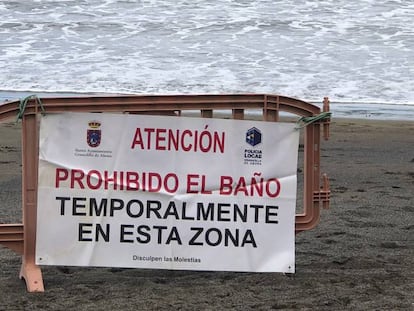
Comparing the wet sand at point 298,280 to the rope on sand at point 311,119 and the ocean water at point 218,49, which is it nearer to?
the rope on sand at point 311,119

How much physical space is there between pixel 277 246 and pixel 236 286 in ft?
1.14

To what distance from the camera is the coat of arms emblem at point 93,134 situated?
5.01m

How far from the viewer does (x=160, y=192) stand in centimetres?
506

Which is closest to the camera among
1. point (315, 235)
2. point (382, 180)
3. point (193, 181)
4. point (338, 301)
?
point (338, 301)

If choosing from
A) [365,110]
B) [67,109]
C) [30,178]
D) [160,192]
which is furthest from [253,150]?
[365,110]

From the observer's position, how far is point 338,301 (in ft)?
15.7

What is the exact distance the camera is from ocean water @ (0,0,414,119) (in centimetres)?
1788

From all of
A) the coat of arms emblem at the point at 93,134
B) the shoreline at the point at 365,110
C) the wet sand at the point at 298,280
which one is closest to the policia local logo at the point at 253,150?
the wet sand at the point at 298,280

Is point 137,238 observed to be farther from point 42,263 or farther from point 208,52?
point 208,52

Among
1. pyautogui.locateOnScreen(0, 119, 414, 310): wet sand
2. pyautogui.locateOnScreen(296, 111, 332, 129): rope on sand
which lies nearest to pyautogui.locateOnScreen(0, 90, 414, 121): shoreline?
pyautogui.locateOnScreen(0, 119, 414, 310): wet sand

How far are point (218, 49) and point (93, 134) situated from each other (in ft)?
53.9

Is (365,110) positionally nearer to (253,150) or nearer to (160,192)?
(253,150)

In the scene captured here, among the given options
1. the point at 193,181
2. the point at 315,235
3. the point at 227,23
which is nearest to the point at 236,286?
the point at 193,181

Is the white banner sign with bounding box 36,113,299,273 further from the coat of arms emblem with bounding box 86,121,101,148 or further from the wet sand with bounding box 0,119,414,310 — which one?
the wet sand with bounding box 0,119,414,310
